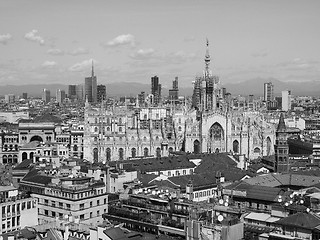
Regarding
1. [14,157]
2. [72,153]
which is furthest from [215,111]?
[14,157]

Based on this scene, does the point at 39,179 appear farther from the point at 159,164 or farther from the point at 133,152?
→ the point at 133,152

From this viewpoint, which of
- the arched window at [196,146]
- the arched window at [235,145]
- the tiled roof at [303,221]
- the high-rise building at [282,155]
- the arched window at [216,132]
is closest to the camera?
the tiled roof at [303,221]

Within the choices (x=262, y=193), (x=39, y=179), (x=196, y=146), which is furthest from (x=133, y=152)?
(x=262, y=193)

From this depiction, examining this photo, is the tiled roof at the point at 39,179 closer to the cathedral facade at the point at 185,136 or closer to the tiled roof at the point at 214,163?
the tiled roof at the point at 214,163

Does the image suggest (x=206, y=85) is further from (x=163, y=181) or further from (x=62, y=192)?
(x=62, y=192)

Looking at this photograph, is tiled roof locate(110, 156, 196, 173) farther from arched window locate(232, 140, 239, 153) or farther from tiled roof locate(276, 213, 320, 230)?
tiled roof locate(276, 213, 320, 230)

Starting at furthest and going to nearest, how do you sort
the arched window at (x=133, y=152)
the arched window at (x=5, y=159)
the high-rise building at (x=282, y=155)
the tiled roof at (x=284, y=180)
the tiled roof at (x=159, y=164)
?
1. the arched window at (x=5, y=159)
2. the arched window at (x=133, y=152)
3. the high-rise building at (x=282, y=155)
4. the tiled roof at (x=159, y=164)
5. the tiled roof at (x=284, y=180)

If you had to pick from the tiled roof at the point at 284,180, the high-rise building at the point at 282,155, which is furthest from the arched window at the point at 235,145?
the tiled roof at the point at 284,180

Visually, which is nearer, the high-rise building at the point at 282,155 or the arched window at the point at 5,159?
the high-rise building at the point at 282,155
